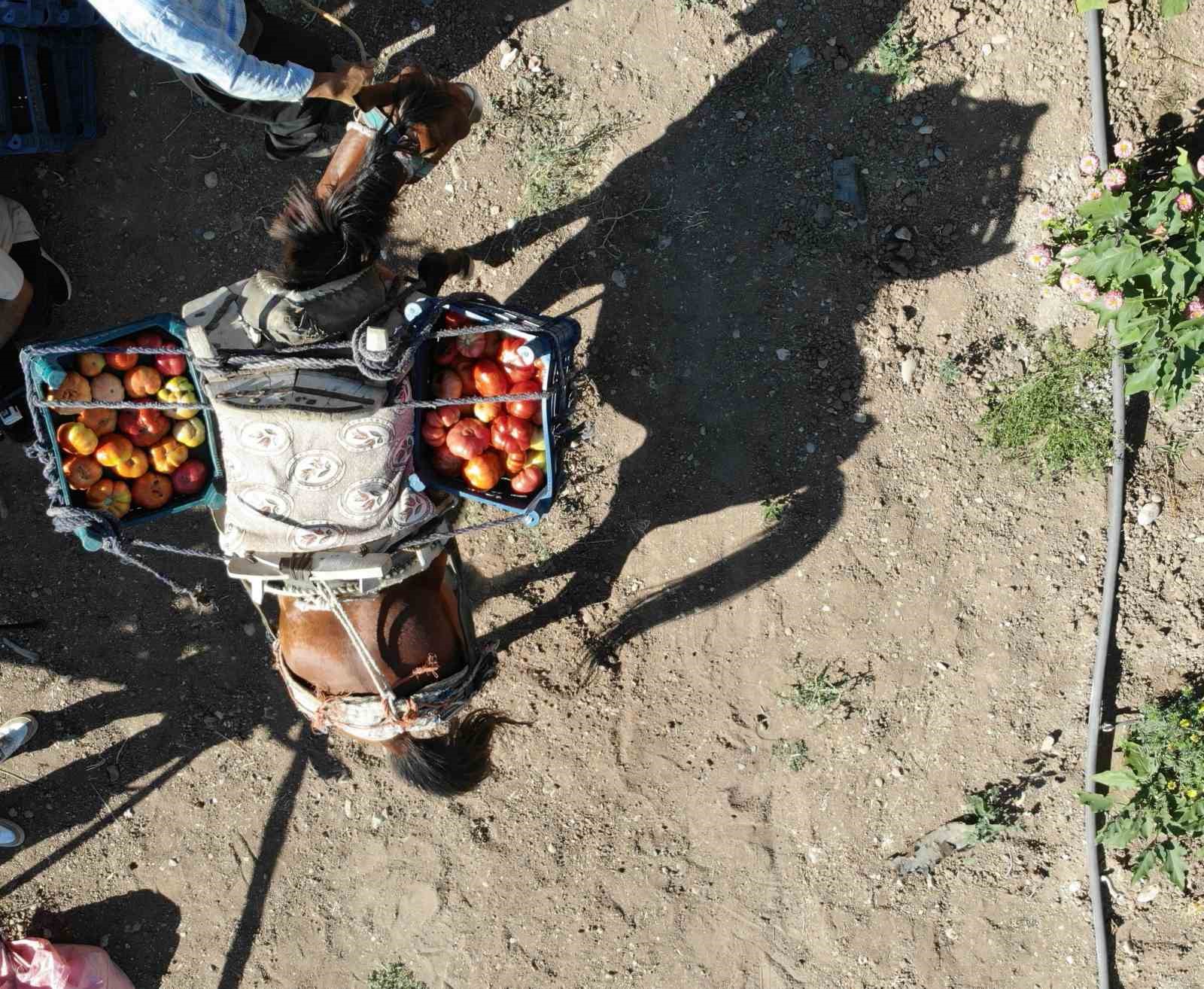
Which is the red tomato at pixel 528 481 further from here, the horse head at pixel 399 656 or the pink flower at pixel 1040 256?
the pink flower at pixel 1040 256

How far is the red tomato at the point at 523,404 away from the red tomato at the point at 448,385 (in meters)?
0.23

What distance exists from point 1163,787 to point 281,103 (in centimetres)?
560

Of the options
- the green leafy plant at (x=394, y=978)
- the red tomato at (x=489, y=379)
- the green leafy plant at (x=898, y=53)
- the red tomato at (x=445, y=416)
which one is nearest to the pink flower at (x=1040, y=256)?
the green leafy plant at (x=898, y=53)

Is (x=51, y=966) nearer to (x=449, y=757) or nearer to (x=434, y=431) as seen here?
(x=449, y=757)

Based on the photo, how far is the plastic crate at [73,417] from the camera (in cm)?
356

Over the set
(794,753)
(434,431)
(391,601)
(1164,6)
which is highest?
(1164,6)

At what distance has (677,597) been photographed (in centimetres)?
497

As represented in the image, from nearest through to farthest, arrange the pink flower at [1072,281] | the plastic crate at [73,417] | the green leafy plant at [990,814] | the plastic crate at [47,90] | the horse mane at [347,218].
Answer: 1. the horse mane at [347,218]
2. the plastic crate at [73,417]
3. the pink flower at [1072,281]
4. the plastic crate at [47,90]
5. the green leafy plant at [990,814]

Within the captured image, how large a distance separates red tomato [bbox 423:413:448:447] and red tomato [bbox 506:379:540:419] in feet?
0.96

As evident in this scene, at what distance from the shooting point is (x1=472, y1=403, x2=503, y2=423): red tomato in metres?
3.71

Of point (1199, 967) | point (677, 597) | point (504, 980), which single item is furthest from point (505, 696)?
point (1199, 967)

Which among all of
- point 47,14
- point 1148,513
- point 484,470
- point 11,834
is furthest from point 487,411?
point 11,834

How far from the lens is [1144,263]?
4.09 meters

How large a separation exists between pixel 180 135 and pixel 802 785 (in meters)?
4.94
